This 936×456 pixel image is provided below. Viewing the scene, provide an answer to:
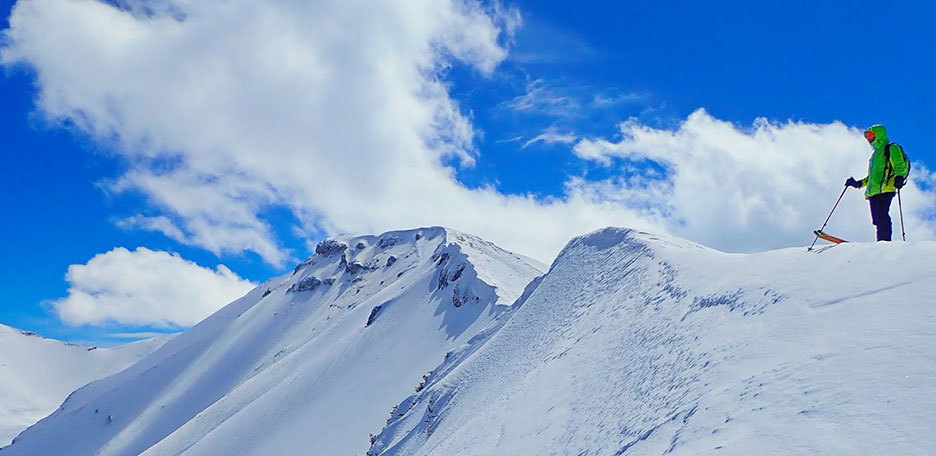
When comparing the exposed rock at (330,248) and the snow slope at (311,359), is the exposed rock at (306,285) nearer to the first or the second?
the snow slope at (311,359)

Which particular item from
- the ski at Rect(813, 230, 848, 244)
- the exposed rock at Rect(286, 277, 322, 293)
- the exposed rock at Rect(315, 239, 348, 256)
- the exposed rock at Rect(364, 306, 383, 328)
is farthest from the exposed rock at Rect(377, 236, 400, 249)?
the ski at Rect(813, 230, 848, 244)

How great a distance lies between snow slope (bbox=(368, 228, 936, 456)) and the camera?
22.1ft

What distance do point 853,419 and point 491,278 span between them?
165ft

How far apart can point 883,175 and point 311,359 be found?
67857 millimetres

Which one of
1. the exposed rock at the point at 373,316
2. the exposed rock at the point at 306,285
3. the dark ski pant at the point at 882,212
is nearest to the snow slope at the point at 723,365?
the dark ski pant at the point at 882,212

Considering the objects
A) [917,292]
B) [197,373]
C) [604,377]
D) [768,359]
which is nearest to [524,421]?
[604,377]

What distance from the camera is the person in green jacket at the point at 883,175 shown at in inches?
513

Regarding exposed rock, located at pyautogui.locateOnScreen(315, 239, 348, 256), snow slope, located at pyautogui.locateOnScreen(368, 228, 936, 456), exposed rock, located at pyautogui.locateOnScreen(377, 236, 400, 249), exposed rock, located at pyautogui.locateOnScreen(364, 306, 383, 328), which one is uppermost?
exposed rock, located at pyautogui.locateOnScreen(315, 239, 348, 256)

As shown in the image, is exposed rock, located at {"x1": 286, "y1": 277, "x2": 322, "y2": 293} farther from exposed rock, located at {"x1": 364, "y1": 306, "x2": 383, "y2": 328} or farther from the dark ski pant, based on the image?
the dark ski pant

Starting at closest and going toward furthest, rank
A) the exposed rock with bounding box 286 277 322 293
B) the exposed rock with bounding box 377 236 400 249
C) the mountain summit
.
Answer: the mountain summit, the exposed rock with bounding box 286 277 322 293, the exposed rock with bounding box 377 236 400 249

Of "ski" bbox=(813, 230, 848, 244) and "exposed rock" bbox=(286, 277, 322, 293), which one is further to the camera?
"exposed rock" bbox=(286, 277, 322, 293)

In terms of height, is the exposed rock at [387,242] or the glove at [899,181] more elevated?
the exposed rock at [387,242]

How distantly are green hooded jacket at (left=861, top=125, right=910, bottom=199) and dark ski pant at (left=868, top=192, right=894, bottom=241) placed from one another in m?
0.11

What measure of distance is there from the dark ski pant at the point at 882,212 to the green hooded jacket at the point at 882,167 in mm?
113
